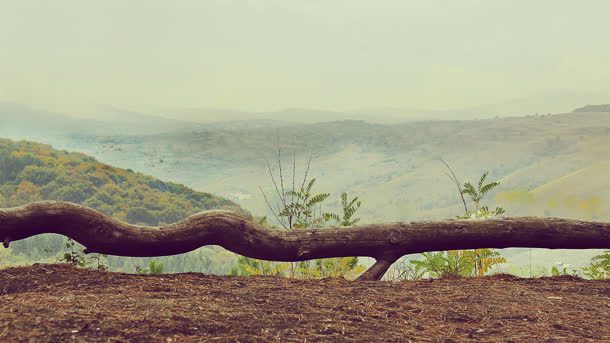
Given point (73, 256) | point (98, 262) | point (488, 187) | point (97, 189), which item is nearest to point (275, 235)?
point (98, 262)

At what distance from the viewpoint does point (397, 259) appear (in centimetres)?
713

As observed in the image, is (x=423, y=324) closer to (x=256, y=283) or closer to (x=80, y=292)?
(x=256, y=283)

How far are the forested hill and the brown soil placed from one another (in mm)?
8694

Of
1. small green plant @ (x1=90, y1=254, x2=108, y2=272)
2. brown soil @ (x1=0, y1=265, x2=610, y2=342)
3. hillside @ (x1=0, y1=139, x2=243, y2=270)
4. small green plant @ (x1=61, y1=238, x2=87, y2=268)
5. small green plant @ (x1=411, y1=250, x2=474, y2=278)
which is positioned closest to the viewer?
brown soil @ (x1=0, y1=265, x2=610, y2=342)

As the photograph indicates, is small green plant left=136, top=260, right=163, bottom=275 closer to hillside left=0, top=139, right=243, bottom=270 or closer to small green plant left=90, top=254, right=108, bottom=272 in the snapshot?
small green plant left=90, top=254, right=108, bottom=272

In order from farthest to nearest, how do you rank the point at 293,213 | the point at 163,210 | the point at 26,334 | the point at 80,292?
1. the point at 163,210
2. the point at 293,213
3. the point at 80,292
4. the point at 26,334

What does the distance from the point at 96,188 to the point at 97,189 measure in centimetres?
19

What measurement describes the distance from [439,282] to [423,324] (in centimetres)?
188

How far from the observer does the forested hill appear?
15320 millimetres

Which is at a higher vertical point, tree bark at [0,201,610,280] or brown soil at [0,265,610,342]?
tree bark at [0,201,610,280]

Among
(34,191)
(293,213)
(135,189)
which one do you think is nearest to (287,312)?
(293,213)

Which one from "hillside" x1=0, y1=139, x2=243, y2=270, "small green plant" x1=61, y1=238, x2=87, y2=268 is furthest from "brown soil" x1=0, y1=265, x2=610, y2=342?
"hillside" x1=0, y1=139, x2=243, y2=270

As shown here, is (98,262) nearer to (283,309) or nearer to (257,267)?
(257,267)

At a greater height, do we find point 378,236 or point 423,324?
point 378,236
